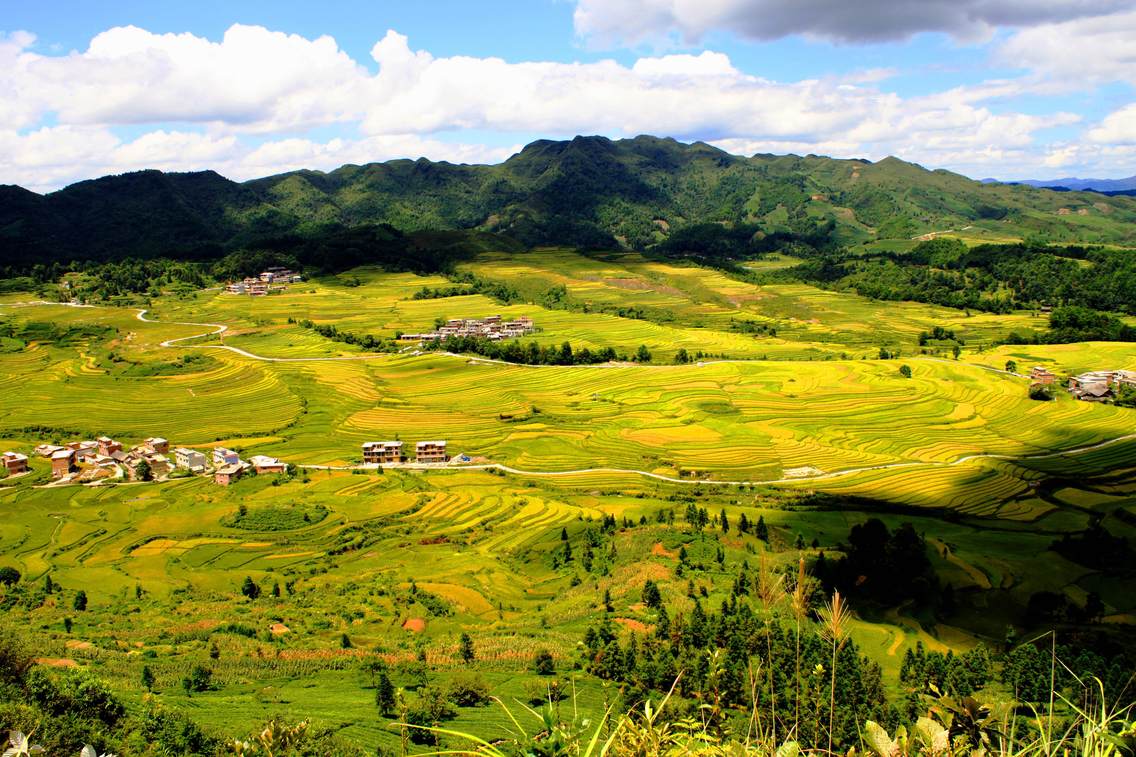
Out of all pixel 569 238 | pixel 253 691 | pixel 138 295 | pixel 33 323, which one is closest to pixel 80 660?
pixel 253 691

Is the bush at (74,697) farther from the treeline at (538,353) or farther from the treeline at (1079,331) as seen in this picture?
the treeline at (1079,331)

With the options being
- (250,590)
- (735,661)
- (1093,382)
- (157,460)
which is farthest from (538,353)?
(735,661)

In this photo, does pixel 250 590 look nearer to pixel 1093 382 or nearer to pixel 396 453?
pixel 396 453

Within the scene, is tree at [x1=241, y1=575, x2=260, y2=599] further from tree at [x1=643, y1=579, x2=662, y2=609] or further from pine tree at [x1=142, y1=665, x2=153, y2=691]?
tree at [x1=643, y1=579, x2=662, y2=609]

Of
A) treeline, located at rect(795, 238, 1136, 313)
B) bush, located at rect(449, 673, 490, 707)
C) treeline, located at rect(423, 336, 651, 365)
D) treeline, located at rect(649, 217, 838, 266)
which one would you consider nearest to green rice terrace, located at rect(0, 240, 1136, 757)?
bush, located at rect(449, 673, 490, 707)

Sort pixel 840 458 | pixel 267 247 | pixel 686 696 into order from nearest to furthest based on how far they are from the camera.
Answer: pixel 686 696
pixel 840 458
pixel 267 247

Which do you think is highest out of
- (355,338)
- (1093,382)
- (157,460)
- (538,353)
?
(355,338)

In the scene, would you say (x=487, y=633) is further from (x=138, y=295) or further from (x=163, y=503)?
(x=138, y=295)
